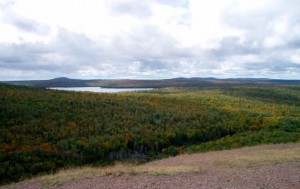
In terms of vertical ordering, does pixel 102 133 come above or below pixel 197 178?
below

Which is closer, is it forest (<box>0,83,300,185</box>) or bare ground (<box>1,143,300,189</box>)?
bare ground (<box>1,143,300,189</box>)

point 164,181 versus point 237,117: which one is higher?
point 164,181

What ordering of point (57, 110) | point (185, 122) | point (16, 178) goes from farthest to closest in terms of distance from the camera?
point (185, 122), point (57, 110), point (16, 178)

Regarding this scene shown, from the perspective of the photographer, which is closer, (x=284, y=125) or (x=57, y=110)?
(x=57, y=110)

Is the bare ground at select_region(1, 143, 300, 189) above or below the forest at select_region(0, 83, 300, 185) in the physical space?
above

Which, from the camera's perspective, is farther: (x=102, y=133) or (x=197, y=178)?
(x=102, y=133)

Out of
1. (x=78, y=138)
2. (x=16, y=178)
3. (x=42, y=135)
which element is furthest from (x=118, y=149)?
(x=16, y=178)

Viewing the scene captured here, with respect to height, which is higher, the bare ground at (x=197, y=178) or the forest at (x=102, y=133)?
the bare ground at (x=197, y=178)

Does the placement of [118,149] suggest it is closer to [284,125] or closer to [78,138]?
[78,138]

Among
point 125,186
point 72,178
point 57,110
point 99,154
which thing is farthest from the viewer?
point 57,110

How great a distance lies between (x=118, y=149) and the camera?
2689 centimetres

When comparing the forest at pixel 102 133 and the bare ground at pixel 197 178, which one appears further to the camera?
the forest at pixel 102 133

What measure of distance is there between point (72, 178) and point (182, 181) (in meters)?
4.62

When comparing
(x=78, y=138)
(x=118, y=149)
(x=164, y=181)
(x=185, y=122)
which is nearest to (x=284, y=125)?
(x=185, y=122)
